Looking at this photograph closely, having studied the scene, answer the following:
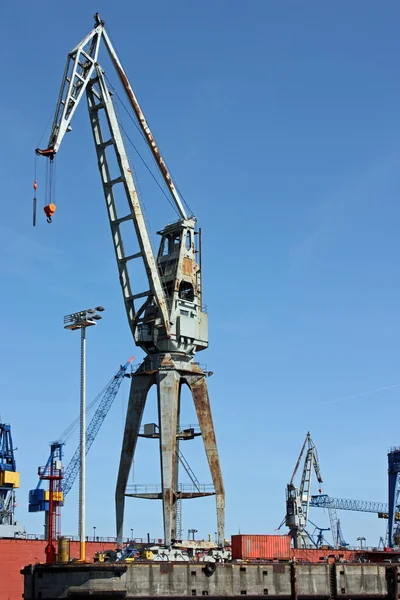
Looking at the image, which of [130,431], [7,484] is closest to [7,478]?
[7,484]

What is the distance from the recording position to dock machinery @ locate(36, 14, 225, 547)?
71.9m

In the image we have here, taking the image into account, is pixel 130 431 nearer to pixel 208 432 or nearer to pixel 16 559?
pixel 208 432

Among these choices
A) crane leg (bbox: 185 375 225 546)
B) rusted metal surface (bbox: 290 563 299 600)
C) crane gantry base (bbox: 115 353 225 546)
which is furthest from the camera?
crane leg (bbox: 185 375 225 546)

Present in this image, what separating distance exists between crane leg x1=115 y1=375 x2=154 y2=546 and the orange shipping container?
33.5 ft

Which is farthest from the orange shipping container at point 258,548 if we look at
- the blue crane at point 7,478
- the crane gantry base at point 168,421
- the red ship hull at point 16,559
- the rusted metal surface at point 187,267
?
the blue crane at point 7,478

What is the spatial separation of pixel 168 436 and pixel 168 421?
4.13 feet

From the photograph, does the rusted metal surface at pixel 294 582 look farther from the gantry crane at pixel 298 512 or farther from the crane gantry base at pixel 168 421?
the gantry crane at pixel 298 512

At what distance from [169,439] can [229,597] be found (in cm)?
1401

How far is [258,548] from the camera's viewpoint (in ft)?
221

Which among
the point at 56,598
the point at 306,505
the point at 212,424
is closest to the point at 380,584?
the point at 212,424

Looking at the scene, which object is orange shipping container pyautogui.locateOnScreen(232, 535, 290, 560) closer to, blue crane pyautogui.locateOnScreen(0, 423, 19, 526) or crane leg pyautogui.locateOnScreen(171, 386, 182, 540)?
crane leg pyautogui.locateOnScreen(171, 386, 182, 540)

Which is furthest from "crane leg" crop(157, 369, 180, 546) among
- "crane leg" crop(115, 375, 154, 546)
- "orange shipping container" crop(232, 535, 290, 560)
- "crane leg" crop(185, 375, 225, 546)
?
"orange shipping container" crop(232, 535, 290, 560)

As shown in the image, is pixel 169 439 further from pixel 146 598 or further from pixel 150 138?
pixel 150 138

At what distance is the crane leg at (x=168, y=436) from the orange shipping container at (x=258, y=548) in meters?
5.19
